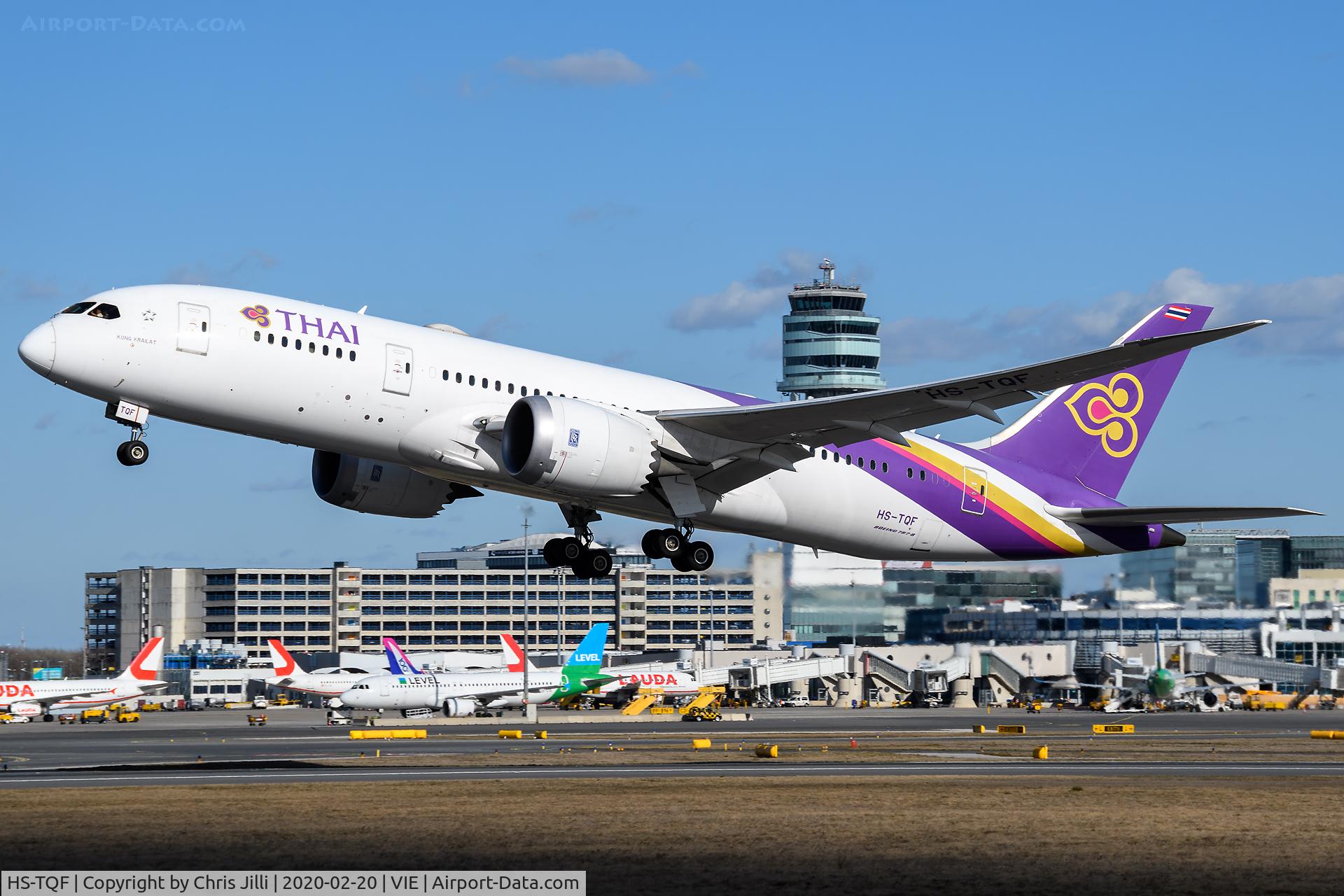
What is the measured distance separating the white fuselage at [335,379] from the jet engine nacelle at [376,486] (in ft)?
8.83

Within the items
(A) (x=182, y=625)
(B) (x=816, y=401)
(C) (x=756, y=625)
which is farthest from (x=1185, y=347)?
(A) (x=182, y=625)

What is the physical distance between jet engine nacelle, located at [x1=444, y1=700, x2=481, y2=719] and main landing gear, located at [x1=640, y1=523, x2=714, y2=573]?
2006 inches

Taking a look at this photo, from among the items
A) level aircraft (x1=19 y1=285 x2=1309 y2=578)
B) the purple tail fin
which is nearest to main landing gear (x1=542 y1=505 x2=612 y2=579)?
level aircraft (x1=19 y1=285 x2=1309 y2=578)

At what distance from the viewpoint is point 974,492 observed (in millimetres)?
44406

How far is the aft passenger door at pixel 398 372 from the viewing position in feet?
116

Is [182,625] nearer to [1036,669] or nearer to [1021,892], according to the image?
[1036,669]

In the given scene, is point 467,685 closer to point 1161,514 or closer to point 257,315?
point 1161,514

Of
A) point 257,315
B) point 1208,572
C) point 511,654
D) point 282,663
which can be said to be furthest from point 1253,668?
point 257,315

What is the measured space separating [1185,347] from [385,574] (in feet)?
550

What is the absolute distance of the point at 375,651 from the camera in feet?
591

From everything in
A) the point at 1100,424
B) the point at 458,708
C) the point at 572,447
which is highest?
the point at 1100,424

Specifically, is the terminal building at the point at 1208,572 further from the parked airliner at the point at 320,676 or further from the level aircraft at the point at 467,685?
the parked airliner at the point at 320,676

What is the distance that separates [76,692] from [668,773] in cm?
7041

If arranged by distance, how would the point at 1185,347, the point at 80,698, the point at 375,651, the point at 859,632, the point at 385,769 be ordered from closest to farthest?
the point at 1185,347 → the point at 385,769 → the point at 859,632 → the point at 80,698 → the point at 375,651
